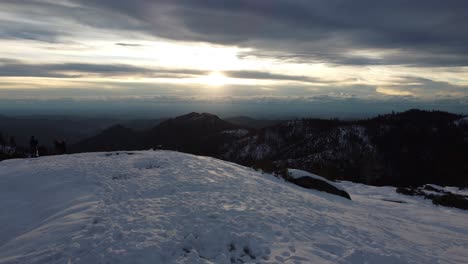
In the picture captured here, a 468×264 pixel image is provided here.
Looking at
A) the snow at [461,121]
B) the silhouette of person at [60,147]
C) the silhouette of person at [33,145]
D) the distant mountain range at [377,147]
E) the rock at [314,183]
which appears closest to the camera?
the rock at [314,183]

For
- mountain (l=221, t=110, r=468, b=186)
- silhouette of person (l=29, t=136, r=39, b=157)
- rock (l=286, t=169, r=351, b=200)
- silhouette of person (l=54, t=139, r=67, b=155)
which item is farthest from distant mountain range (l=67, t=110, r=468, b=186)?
silhouette of person (l=29, t=136, r=39, b=157)

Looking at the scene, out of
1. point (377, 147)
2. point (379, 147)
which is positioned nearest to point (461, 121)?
point (379, 147)

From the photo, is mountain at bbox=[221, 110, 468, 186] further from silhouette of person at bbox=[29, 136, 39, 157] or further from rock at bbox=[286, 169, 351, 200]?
silhouette of person at bbox=[29, 136, 39, 157]

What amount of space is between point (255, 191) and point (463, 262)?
9.45 m

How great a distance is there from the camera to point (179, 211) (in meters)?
12.0

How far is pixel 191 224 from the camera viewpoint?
10641 millimetres

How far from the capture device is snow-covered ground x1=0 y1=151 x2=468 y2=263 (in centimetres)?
876

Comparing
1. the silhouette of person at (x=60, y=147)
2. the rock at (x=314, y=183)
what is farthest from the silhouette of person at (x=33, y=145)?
the rock at (x=314, y=183)

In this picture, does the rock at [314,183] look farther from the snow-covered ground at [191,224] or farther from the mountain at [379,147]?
the mountain at [379,147]

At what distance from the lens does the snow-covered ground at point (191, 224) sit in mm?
8758

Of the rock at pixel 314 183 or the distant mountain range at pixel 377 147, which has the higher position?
the rock at pixel 314 183

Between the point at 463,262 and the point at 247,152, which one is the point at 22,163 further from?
the point at 247,152

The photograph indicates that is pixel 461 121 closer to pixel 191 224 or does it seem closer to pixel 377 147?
pixel 377 147

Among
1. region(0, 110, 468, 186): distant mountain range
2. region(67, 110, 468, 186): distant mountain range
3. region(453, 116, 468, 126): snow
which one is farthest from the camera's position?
region(453, 116, 468, 126): snow
